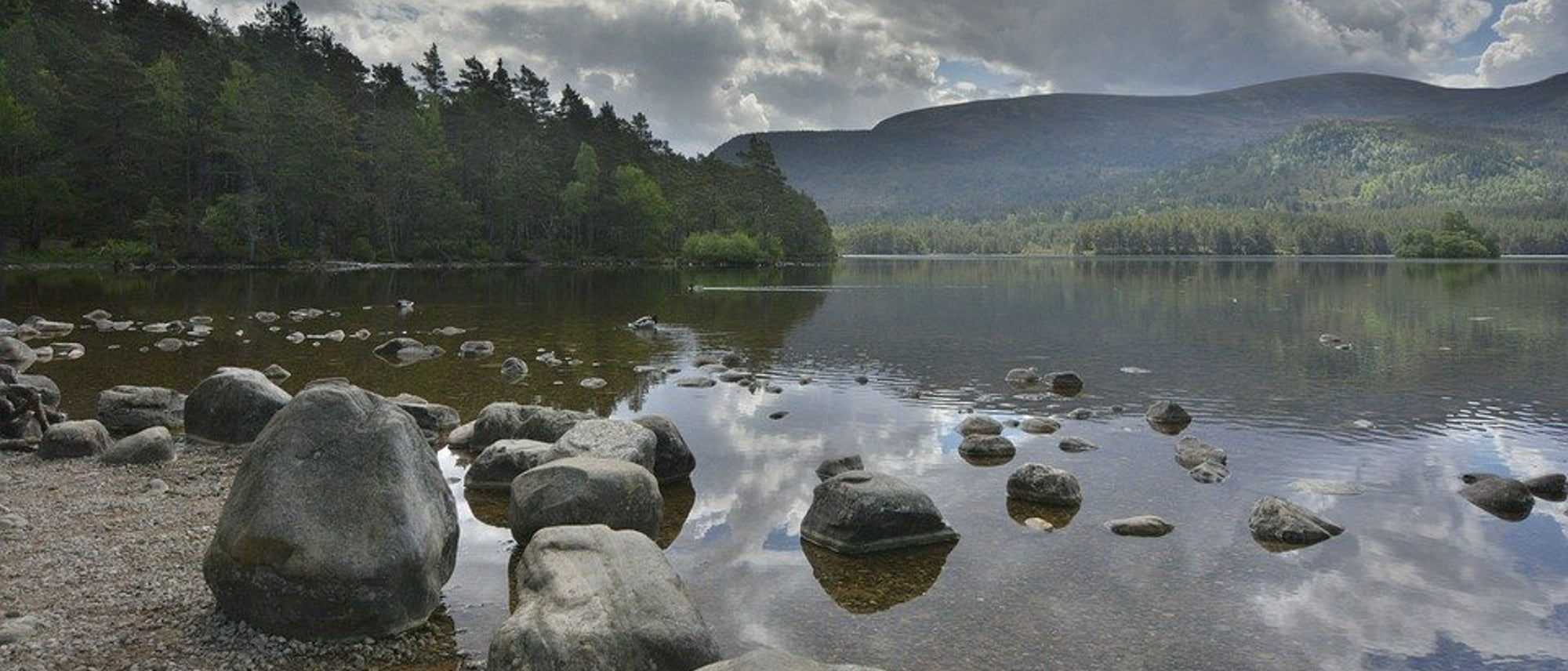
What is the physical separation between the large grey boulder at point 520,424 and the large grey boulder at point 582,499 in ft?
15.2

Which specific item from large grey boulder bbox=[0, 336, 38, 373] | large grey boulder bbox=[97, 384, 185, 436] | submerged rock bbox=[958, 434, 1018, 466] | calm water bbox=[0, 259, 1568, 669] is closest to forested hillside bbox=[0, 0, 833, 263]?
calm water bbox=[0, 259, 1568, 669]

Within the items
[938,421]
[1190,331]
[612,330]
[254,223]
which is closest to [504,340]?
[612,330]

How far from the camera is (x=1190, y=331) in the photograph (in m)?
44.3

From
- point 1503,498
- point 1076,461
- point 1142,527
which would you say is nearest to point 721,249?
point 1076,461

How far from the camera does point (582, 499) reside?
12.9 metres

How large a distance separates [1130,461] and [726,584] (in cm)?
1006

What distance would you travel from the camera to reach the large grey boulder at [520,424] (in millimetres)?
18141

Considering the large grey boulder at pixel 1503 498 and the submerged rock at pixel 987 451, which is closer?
the large grey boulder at pixel 1503 498

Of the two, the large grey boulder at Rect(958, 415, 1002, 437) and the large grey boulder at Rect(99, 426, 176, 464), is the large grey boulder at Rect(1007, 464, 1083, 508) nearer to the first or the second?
the large grey boulder at Rect(958, 415, 1002, 437)

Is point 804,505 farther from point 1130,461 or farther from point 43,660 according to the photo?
point 43,660

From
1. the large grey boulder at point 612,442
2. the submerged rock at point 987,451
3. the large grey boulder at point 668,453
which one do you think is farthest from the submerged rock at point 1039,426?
the large grey boulder at point 612,442

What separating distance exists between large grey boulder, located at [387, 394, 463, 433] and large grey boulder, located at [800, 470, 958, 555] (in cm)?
1009

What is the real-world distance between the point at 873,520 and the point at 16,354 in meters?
29.1

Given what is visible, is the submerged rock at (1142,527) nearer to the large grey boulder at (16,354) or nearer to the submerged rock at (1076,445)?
the submerged rock at (1076,445)
